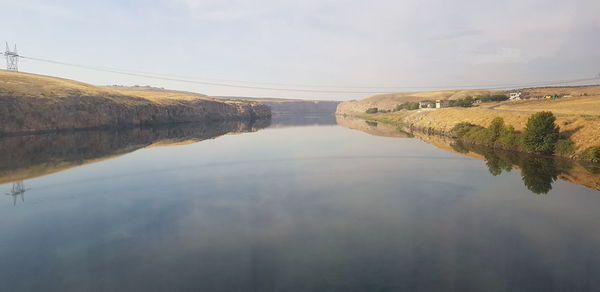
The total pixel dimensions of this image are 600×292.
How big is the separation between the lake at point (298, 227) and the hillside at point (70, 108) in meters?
33.6

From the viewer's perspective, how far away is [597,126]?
3775 centimetres

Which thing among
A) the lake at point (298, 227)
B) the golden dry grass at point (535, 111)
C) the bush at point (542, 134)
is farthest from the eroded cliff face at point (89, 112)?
the bush at point (542, 134)

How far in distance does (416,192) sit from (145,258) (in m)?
19.0

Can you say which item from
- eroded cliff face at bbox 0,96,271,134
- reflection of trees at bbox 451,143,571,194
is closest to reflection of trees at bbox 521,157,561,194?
reflection of trees at bbox 451,143,571,194

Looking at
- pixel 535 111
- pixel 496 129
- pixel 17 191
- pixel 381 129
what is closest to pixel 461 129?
pixel 496 129

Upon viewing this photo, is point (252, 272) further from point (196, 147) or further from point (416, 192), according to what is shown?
point (196, 147)

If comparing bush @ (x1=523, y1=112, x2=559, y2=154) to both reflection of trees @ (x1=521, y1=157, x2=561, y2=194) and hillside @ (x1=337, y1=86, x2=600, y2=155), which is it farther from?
reflection of trees @ (x1=521, y1=157, x2=561, y2=194)

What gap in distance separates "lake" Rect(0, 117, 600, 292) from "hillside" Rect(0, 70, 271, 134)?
33.6 m

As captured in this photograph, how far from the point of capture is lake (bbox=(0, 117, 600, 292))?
41.8ft

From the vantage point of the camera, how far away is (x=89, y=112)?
7450 centimetres

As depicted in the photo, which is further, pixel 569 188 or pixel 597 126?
pixel 597 126

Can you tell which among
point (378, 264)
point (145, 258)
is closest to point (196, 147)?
point (145, 258)

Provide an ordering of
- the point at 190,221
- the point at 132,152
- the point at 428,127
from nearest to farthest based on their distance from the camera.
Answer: the point at 190,221, the point at 132,152, the point at 428,127

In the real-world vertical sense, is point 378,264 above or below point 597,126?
below
